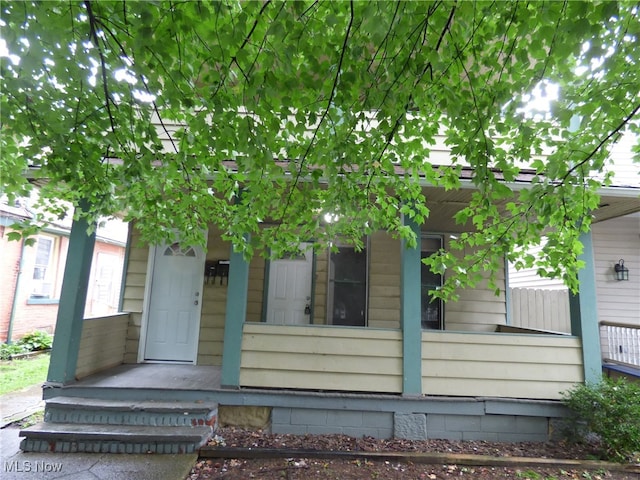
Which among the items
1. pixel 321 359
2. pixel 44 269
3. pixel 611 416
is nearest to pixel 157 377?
pixel 321 359

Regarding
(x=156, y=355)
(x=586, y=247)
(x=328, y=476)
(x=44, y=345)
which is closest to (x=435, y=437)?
(x=328, y=476)

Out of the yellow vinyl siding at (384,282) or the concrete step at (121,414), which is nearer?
the concrete step at (121,414)

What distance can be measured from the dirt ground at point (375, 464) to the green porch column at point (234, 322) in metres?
0.60

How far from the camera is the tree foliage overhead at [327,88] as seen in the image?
211cm

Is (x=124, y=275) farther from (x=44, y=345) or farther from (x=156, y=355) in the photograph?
(x=44, y=345)

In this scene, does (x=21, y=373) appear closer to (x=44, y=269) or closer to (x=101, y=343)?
(x=101, y=343)

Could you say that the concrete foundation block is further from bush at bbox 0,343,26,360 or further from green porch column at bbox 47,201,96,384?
bush at bbox 0,343,26,360

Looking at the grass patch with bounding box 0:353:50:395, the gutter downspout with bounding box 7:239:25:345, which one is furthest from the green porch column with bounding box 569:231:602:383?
the gutter downspout with bounding box 7:239:25:345

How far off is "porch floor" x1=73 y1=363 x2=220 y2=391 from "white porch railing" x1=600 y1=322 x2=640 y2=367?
6.03m

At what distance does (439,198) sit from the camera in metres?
→ 4.40

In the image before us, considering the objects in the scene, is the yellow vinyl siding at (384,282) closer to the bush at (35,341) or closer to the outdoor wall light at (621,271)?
the outdoor wall light at (621,271)

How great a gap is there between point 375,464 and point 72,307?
3.71m

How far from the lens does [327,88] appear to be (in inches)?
97.6

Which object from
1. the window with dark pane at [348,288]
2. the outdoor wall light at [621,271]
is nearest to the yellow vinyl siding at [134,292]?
the window with dark pane at [348,288]
